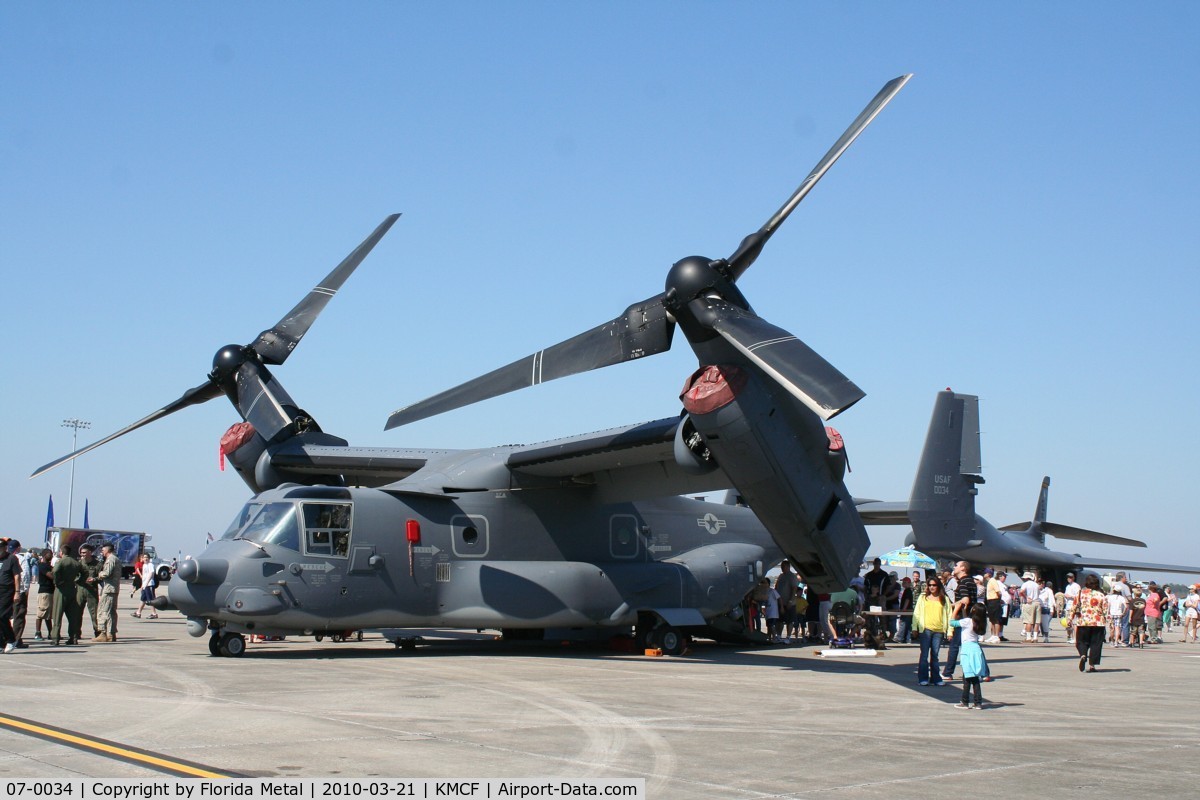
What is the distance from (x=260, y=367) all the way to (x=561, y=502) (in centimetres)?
634

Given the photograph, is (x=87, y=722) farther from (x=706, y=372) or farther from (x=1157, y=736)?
(x=1157, y=736)

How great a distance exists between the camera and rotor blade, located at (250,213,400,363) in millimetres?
20938

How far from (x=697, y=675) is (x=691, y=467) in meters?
2.86

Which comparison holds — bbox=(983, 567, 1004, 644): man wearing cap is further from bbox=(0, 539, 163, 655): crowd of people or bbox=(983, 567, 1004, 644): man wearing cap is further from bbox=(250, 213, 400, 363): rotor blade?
bbox=(0, 539, 163, 655): crowd of people

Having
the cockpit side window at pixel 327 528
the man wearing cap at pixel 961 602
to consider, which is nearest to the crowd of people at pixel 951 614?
the man wearing cap at pixel 961 602

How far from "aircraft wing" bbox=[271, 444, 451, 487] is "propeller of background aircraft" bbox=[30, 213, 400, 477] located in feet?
1.87

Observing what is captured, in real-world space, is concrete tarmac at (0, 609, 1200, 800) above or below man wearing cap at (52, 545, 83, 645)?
below

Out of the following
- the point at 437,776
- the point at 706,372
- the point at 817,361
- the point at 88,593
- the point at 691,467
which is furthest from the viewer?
the point at 88,593

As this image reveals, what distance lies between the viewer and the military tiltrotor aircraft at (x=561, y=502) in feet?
47.6

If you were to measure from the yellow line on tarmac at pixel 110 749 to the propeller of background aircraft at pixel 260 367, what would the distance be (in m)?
11.7

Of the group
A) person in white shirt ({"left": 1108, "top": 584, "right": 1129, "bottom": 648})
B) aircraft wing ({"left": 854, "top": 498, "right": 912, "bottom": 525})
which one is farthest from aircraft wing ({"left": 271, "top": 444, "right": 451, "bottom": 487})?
person in white shirt ({"left": 1108, "top": 584, "right": 1129, "bottom": 648})

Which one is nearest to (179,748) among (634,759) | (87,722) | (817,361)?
(87,722)

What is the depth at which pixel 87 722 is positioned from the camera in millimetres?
9141

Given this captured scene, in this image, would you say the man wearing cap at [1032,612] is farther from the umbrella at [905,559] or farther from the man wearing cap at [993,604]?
the umbrella at [905,559]
